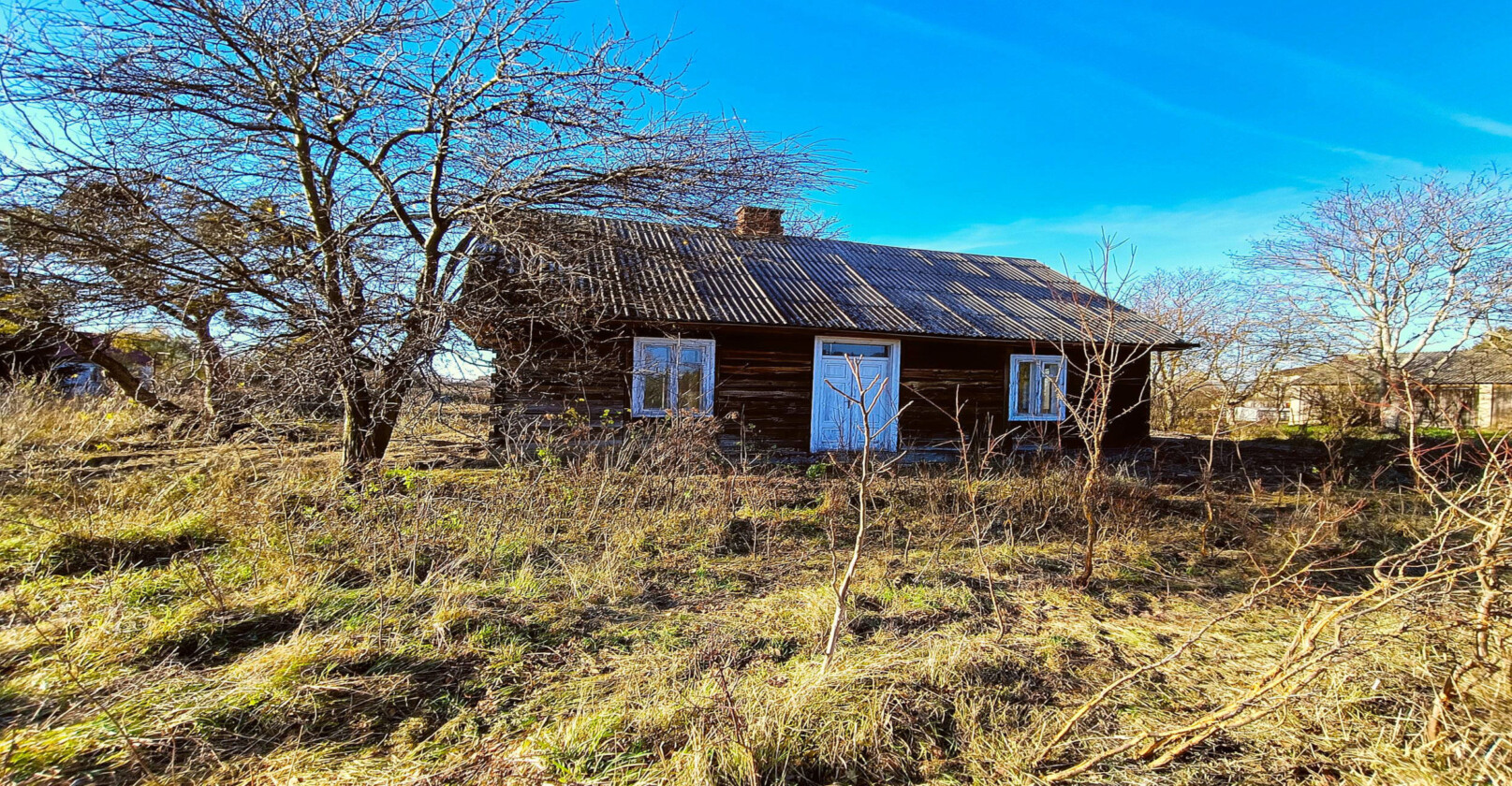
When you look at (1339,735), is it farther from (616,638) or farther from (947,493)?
(947,493)

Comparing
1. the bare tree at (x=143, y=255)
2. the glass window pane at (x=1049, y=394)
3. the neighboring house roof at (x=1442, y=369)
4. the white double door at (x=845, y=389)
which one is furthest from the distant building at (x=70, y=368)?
the neighboring house roof at (x=1442, y=369)

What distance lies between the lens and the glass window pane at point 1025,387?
38.6 ft

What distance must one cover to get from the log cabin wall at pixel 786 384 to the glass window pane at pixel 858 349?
0.85 ft

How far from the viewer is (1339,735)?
2607 mm

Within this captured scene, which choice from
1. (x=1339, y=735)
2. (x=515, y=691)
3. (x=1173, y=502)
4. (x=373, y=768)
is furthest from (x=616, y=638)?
(x=1173, y=502)

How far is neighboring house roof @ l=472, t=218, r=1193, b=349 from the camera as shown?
927 cm

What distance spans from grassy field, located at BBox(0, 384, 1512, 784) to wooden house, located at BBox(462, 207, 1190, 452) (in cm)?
281

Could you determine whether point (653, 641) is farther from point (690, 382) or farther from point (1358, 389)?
point (1358, 389)

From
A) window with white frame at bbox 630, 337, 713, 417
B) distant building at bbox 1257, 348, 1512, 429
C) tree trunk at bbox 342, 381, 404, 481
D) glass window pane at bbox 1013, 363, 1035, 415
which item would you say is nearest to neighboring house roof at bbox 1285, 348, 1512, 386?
distant building at bbox 1257, 348, 1512, 429

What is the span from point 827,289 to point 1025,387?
428 centimetres

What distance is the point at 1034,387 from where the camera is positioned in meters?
11.8

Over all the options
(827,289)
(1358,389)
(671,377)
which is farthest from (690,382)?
→ (1358,389)

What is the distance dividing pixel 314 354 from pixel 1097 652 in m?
6.24

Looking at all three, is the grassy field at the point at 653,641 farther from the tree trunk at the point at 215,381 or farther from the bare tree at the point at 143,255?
the bare tree at the point at 143,255
